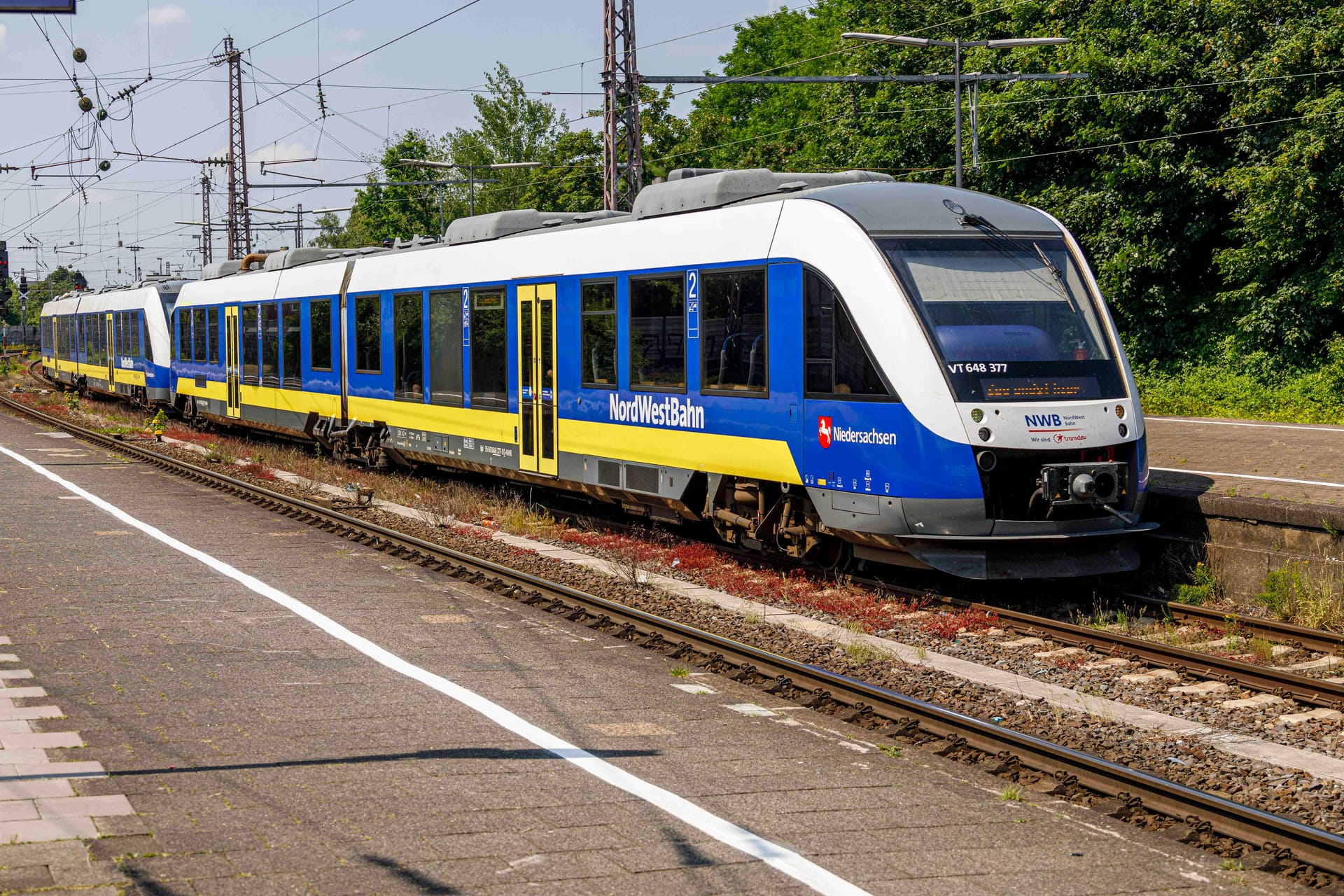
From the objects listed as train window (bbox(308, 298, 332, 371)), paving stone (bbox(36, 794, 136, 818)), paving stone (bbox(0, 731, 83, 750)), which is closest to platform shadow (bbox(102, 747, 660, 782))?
paving stone (bbox(36, 794, 136, 818))

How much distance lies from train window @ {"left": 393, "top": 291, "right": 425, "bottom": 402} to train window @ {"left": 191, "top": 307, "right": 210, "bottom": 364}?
11393 mm

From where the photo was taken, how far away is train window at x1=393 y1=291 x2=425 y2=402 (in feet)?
60.1

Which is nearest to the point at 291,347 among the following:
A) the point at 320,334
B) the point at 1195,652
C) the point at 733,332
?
the point at 320,334

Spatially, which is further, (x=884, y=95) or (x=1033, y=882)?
(x=884, y=95)

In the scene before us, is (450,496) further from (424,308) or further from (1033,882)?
(1033,882)

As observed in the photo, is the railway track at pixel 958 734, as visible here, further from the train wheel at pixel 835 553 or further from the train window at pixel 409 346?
the train window at pixel 409 346

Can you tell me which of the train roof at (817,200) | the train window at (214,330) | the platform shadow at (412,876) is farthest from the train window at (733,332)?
the train window at (214,330)

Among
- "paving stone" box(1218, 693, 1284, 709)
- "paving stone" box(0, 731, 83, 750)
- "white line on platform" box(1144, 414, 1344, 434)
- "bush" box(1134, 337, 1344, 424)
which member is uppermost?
"bush" box(1134, 337, 1344, 424)

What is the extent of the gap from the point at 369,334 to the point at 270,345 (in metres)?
5.33

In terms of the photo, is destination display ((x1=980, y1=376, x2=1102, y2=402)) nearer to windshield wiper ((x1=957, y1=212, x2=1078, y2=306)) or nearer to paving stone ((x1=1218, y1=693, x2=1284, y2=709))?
windshield wiper ((x1=957, y1=212, x2=1078, y2=306))

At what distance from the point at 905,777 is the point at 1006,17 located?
3265 centimetres

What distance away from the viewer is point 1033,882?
5.11 m

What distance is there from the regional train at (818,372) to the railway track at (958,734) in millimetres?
1945

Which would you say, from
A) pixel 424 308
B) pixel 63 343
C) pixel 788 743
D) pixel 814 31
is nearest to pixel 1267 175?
pixel 424 308
